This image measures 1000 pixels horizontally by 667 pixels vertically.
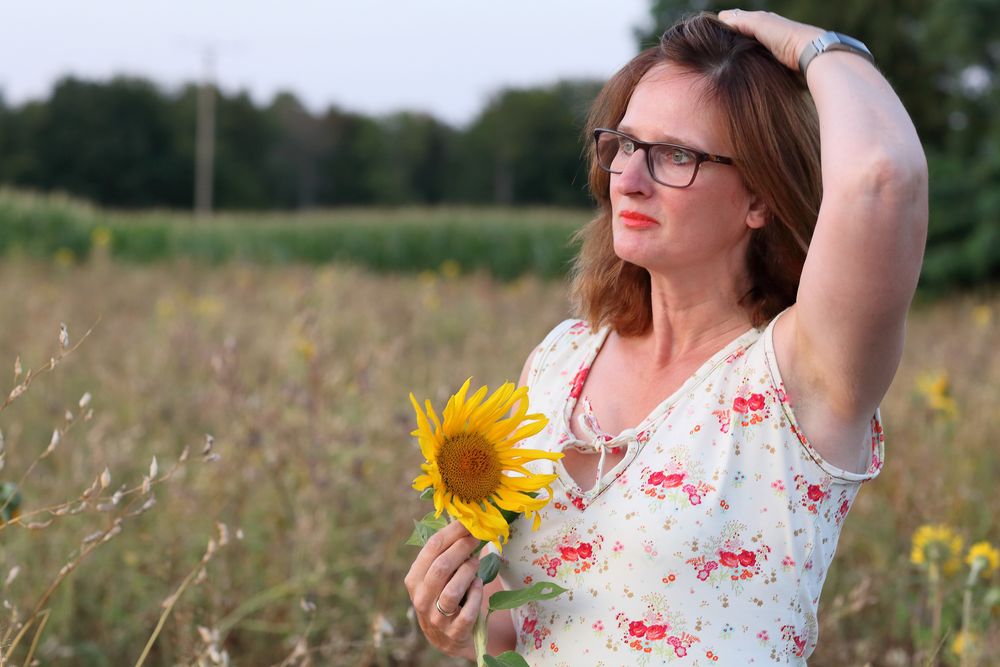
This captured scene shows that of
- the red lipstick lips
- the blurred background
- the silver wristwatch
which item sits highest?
the silver wristwatch

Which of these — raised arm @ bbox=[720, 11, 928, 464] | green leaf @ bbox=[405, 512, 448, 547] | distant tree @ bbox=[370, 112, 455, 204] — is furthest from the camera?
distant tree @ bbox=[370, 112, 455, 204]

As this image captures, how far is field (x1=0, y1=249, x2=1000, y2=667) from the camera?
2.21 meters

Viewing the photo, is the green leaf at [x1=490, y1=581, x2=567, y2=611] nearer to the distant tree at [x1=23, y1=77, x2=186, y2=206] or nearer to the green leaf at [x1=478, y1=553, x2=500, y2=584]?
the green leaf at [x1=478, y1=553, x2=500, y2=584]

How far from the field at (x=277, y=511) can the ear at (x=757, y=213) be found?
0.76 meters

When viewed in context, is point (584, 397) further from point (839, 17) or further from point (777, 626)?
point (839, 17)

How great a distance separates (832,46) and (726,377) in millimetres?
441

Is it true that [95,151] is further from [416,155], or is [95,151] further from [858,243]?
[858,243]

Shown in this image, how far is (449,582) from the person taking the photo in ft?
4.00

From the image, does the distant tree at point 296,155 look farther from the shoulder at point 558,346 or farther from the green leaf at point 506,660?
the green leaf at point 506,660

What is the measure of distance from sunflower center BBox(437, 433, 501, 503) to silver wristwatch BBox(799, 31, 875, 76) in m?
0.64

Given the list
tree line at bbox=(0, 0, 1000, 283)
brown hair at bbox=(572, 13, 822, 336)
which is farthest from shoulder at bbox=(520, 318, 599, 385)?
tree line at bbox=(0, 0, 1000, 283)

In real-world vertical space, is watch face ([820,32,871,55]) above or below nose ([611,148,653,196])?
above

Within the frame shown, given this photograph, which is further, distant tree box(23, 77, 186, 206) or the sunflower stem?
distant tree box(23, 77, 186, 206)

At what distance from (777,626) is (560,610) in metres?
0.28
